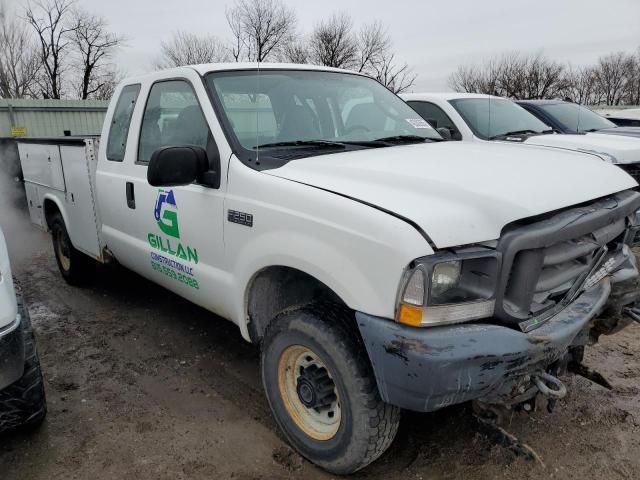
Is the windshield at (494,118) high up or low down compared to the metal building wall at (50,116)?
up

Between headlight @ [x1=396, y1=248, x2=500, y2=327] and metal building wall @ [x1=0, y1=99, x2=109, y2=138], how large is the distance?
19.7 metres

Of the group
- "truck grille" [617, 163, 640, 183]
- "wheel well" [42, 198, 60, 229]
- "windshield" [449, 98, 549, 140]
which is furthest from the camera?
"windshield" [449, 98, 549, 140]

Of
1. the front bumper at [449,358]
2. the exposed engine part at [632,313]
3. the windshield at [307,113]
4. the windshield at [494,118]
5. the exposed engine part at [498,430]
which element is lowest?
the exposed engine part at [498,430]

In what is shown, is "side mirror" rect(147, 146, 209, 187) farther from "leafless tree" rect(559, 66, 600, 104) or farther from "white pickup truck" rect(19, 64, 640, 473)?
"leafless tree" rect(559, 66, 600, 104)

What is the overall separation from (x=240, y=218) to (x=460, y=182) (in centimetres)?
115

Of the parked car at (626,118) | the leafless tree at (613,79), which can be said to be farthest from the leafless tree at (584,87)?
the parked car at (626,118)

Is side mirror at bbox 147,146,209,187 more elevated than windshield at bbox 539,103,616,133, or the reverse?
side mirror at bbox 147,146,209,187

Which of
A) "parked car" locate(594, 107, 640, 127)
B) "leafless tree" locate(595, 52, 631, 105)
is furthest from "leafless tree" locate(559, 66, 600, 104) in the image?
"parked car" locate(594, 107, 640, 127)

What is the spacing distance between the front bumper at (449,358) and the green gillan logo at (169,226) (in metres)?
1.55

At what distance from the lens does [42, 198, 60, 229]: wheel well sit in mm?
5418

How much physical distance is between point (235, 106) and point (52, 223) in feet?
10.9

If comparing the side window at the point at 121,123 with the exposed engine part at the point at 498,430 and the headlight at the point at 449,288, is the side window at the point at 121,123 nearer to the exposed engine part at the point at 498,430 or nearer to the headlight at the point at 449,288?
the headlight at the point at 449,288

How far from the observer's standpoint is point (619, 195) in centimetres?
282

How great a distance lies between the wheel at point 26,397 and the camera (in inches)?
106
